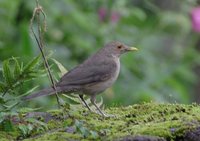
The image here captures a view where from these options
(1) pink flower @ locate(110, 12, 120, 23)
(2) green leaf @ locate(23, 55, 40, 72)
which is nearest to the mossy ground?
(2) green leaf @ locate(23, 55, 40, 72)

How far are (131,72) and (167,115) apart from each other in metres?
5.40

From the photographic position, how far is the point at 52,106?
31.0 ft

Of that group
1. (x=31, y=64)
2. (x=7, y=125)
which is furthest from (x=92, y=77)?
(x=7, y=125)

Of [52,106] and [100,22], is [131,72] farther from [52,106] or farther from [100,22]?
[52,106]

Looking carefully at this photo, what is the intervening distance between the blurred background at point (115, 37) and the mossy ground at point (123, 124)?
151 inches

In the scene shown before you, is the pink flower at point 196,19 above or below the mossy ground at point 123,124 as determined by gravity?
below

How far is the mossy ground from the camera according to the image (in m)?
5.43

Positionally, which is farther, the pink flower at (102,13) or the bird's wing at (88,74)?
the pink flower at (102,13)

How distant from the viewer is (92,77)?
7785 millimetres

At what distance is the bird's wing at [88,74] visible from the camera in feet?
24.3

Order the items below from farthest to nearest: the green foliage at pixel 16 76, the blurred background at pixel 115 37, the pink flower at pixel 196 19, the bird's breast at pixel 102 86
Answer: the pink flower at pixel 196 19, the blurred background at pixel 115 37, the bird's breast at pixel 102 86, the green foliage at pixel 16 76

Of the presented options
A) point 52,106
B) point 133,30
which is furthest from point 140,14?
point 52,106

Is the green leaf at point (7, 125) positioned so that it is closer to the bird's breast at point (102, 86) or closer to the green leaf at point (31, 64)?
the green leaf at point (31, 64)

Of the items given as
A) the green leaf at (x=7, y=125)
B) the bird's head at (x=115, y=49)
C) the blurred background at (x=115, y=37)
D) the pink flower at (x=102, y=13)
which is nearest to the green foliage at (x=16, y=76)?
the green leaf at (x=7, y=125)
